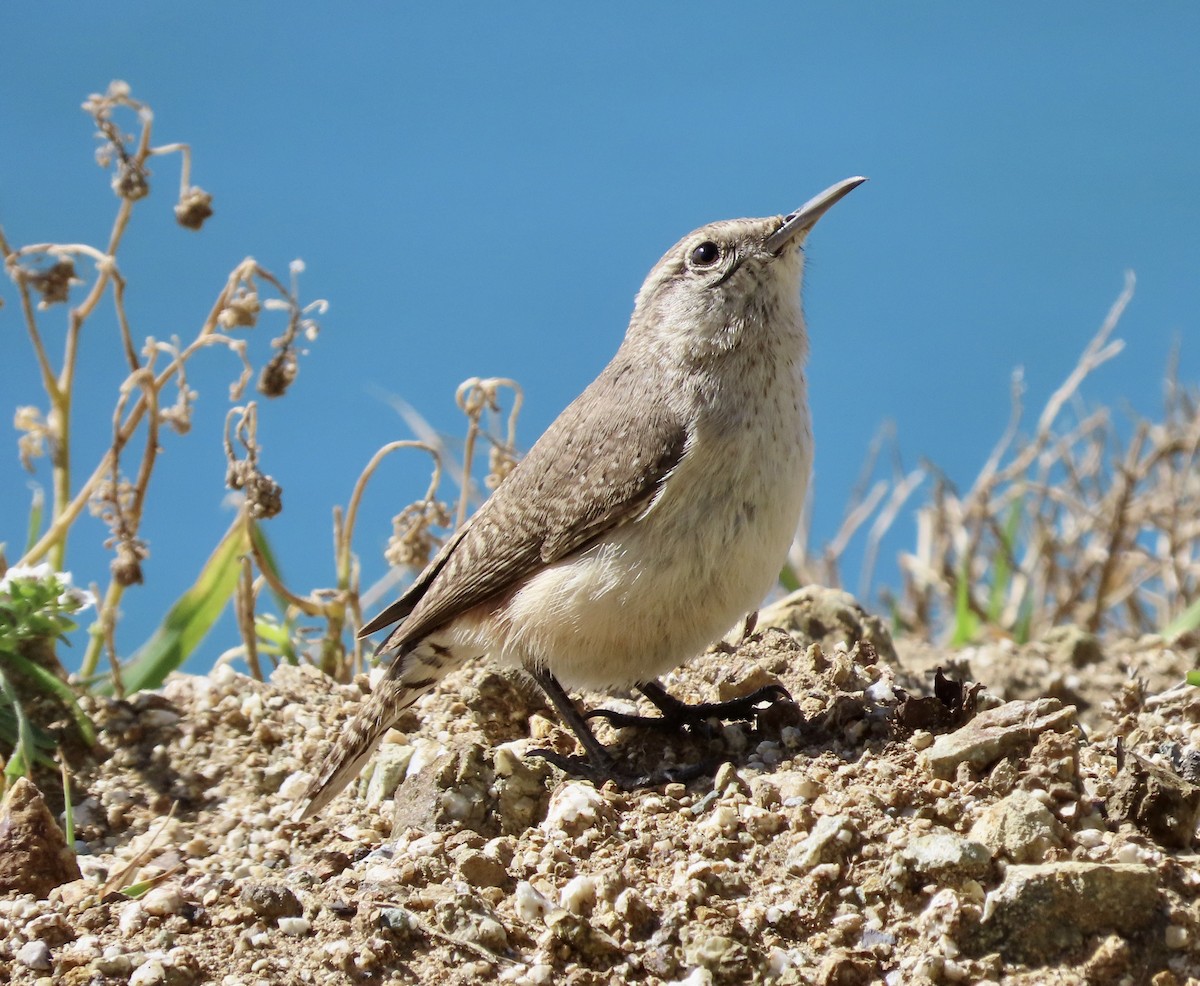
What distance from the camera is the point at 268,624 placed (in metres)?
6.38

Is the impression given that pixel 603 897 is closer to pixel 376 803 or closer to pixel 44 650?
pixel 376 803

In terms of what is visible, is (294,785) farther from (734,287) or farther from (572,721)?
(734,287)

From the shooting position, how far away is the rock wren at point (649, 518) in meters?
4.37

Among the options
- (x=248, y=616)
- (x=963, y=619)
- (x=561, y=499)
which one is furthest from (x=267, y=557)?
(x=963, y=619)

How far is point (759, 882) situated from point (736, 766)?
2.30 ft

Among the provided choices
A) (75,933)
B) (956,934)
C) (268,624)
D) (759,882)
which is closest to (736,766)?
(759,882)

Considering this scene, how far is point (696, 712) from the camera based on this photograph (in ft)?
15.5

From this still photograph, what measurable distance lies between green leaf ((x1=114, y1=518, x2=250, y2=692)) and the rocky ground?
99 centimetres

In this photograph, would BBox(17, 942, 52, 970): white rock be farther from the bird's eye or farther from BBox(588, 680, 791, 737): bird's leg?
the bird's eye

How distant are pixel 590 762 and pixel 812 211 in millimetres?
2031

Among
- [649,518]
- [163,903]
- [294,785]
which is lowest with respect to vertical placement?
[163,903]

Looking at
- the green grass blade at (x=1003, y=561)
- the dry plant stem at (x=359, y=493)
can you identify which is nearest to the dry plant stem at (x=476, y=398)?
the dry plant stem at (x=359, y=493)

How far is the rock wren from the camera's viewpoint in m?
4.37

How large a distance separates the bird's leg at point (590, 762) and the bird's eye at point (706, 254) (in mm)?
1512
